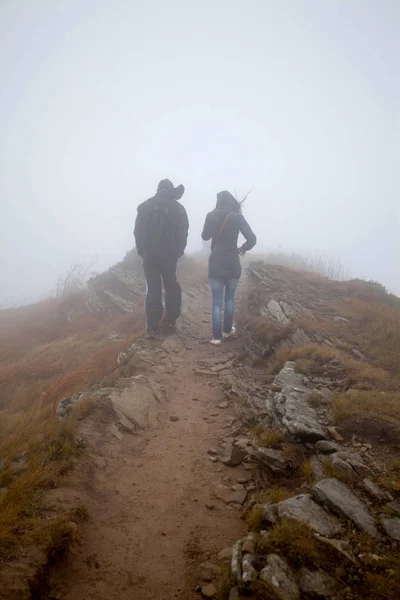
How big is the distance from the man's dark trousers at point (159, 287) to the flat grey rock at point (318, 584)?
6.71 meters

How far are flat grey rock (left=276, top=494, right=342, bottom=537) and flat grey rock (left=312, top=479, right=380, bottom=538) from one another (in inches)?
3.1

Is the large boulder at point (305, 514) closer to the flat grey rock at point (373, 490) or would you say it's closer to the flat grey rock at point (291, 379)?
the flat grey rock at point (373, 490)

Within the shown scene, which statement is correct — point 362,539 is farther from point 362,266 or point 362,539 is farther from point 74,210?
point 74,210

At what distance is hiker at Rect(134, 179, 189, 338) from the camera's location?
779cm

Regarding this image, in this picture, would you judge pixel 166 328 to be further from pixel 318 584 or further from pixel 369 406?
pixel 318 584

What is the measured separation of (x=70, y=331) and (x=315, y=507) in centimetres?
1251

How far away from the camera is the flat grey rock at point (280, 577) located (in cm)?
202

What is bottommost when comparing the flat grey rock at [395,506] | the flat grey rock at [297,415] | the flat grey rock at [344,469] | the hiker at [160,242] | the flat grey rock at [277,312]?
the flat grey rock at [395,506]

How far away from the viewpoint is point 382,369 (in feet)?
18.0

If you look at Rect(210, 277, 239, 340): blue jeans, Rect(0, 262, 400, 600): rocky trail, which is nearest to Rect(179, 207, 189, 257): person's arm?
Rect(210, 277, 239, 340): blue jeans

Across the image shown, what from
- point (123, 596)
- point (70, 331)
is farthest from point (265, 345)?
point (70, 331)

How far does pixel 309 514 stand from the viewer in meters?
2.61

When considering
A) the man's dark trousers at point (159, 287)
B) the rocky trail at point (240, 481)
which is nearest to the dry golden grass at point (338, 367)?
the rocky trail at point (240, 481)

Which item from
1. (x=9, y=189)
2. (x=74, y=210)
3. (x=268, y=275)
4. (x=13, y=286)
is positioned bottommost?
(x=13, y=286)
